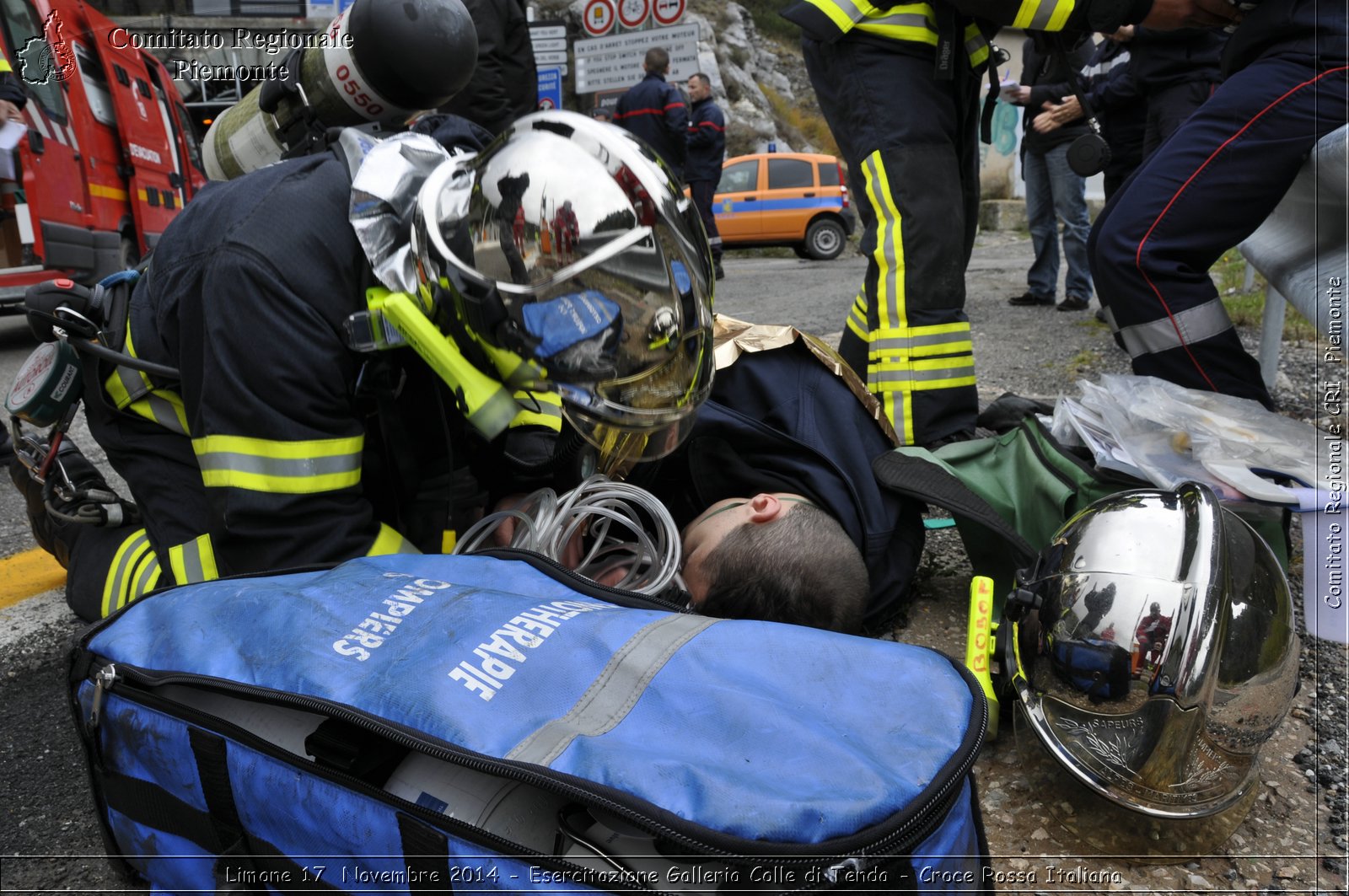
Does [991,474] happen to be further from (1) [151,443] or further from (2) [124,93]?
(2) [124,93]

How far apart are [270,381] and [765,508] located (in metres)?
0.97

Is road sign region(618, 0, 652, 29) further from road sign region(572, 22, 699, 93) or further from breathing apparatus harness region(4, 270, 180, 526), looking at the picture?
breathing apparatus harness region(4, 270, 180, 526)

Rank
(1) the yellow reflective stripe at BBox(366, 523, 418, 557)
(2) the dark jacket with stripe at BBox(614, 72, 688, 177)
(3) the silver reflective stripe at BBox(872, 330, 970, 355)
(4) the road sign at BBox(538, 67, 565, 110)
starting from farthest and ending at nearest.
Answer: (4) the road sign at BBox(538, 67, 565, 110) → (2) the dark jacket with stripe at BBox(614, 72, 688, 177) → (3) the silver reflective stripe at BBox(872, 330, 970, 355) → (1) the yellow reflective stripe at BBox(366, 523, 418, 557)

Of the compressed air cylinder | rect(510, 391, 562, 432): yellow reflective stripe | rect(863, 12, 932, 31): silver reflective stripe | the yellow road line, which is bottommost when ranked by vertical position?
the yellow road line

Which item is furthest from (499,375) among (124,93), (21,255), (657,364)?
(124,93)

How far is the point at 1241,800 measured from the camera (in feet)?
5.04

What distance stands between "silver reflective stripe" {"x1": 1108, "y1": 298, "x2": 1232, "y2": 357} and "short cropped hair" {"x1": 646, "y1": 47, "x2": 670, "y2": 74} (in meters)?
8.29

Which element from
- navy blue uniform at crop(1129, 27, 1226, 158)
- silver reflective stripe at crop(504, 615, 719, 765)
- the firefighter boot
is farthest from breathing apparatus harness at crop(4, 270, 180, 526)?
navy blue uniform at crop(1129, 27, 1226, 158)

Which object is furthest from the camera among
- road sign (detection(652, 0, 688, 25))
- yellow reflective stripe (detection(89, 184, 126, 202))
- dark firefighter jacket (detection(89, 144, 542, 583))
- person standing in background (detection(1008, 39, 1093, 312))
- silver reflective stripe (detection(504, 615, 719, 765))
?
road sign (detection(652, 0, 688, 25))

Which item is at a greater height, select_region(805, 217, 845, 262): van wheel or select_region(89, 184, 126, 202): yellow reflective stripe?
select_region(89, 184, 126, 202): yellow reflective stripe

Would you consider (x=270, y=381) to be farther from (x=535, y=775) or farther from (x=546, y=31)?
(x=546, y=31)

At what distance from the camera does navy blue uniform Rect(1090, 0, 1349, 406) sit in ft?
7.22

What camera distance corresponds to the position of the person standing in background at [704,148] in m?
10.1

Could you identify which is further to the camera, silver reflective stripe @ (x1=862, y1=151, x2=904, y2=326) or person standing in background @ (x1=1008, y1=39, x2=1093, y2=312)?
person standing in background @ (x1=1008, y1=39, x2=1093, y2=312)
